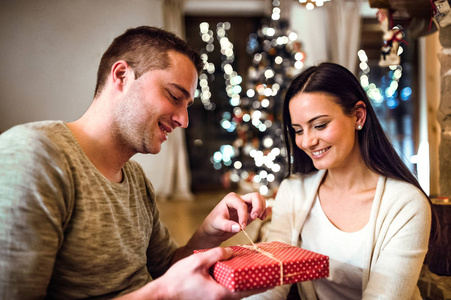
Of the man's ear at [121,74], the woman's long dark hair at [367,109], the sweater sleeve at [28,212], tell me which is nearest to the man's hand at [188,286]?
the sweater sleeve at [28,212]

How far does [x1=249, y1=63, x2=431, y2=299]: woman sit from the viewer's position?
4.41ft

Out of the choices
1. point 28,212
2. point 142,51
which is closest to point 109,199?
point 28,212

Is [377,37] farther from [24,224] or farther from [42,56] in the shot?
[24,224]

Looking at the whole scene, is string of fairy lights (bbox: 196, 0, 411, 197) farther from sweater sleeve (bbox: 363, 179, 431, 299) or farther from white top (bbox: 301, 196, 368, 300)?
sweater sleeve (bbox: 363, 179, 431, 299)

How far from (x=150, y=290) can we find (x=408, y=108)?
6.38 meters

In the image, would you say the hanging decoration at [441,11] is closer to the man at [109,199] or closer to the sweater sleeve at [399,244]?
the sweater sleeve at [399,244]

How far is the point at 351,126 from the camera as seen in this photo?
1.57 metres

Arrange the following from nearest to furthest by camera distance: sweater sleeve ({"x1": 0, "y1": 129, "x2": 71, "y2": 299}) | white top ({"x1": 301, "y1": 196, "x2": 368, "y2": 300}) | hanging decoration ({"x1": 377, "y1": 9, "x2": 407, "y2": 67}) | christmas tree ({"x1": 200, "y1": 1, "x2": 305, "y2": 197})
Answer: sweater sleeve ({"x1": 0, "y1": 129, "x2": 71, "y2": 299}) → white top ({"x1": 301, "y1": 196, "x2": 368, "y2": 300}) → hanging decoration ({"x1": 377, "y1": 9, "x2": 407, "y2": 67}) → christmas tree ({"x1": 200, "y1": 1, "x2": 305, "y2": 197})

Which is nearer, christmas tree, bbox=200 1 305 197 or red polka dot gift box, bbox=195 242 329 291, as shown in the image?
red polka dot gift box, bbox=195 242 329 291

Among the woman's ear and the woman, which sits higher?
the woman's ear

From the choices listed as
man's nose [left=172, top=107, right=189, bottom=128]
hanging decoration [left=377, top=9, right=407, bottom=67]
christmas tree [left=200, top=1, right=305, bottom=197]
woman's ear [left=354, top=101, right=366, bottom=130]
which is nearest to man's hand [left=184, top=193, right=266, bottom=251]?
man's nose [left=172, top=107, right=189, bottom=128]

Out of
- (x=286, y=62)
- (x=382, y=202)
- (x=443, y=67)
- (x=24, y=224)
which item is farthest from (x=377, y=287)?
(x=286, y=62)

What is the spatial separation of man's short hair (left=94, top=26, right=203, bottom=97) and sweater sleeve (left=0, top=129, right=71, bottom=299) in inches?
17.0

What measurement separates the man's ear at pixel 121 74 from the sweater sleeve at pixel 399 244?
1.05m
